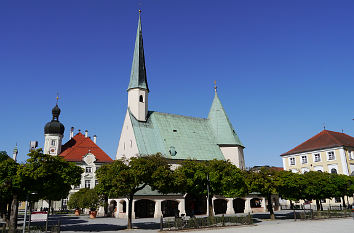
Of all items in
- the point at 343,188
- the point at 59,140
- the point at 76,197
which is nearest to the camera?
the point at 343,188

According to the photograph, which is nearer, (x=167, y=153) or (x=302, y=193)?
(x=302, y=193)

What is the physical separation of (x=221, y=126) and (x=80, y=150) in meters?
36.3

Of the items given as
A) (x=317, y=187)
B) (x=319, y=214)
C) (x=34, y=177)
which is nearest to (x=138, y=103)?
(x=317, y=187)

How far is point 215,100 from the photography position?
192 ft

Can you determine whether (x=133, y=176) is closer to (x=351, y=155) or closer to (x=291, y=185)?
(x=291, y=185)

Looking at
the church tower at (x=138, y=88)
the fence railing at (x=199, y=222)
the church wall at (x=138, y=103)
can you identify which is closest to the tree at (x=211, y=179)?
the fence railing at (x=199, y=222)

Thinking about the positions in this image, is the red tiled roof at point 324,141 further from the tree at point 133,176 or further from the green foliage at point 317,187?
the tree at point 133,176

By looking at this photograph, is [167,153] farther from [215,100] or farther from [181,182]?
[181,182]

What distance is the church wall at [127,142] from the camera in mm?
47281

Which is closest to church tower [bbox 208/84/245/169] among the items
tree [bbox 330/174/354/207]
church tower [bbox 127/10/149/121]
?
church tower [bbox 127/10/149/121]

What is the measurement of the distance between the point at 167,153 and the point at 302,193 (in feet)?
66.7

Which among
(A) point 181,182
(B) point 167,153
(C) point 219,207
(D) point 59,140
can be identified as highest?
(D) point 59,140

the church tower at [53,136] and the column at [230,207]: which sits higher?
the church tower at [53,136]

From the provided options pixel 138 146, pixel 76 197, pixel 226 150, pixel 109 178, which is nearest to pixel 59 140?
pixel 76 197
